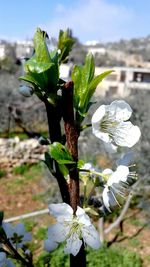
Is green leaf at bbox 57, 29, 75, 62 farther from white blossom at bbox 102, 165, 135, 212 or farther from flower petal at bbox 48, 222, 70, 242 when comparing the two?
flower petal at bbox 48, 222, 70, 242

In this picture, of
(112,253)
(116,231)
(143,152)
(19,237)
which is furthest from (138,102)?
(19,237)

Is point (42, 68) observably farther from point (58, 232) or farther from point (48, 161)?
point (58, 232)

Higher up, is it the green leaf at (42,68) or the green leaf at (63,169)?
the green leaf at (42,68)

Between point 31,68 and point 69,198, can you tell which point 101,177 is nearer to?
point 69,198

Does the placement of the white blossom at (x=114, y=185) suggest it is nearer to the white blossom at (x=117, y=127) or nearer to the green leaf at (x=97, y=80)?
the white blossom at (x=117, y=127)

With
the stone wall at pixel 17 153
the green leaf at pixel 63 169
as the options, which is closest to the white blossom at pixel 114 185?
the green leaf at pixel 63 169

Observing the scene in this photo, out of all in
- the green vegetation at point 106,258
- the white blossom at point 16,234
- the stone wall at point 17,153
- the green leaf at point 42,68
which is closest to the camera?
the green leaf at point 42,68

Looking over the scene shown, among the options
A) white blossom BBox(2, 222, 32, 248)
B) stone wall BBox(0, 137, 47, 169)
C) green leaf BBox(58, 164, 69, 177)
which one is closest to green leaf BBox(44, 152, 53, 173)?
green leaf BBox(58, 164, 69, 177)
